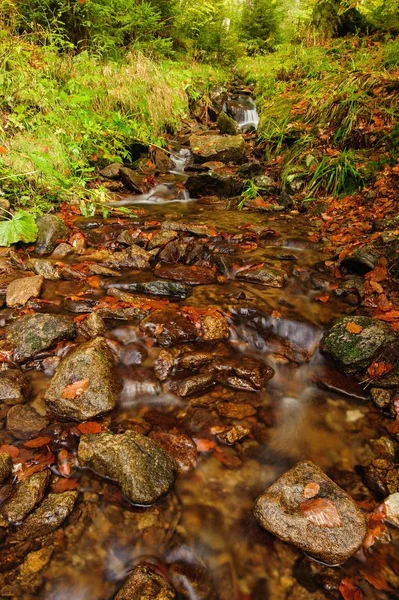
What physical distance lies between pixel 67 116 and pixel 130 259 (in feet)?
11.9

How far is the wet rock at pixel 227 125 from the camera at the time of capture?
993 cm

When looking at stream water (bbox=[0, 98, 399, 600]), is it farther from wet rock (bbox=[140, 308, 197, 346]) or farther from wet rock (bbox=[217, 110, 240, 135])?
wet rock (bbox=[217, 110, 240, 135])

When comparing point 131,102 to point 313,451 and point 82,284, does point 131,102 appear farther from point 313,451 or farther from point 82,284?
point 313,451

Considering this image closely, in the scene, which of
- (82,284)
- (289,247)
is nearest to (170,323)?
(82,284)

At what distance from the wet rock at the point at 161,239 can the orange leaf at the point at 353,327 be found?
2.66m

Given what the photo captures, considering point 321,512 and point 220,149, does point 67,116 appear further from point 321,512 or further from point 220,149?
point 321,512

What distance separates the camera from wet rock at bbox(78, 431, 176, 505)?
2119 millimetres

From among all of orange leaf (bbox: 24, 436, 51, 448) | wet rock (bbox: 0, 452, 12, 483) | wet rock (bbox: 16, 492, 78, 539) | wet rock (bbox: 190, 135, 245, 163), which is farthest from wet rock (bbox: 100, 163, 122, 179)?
wet rock (bbox: 16, 492, 78, 539)

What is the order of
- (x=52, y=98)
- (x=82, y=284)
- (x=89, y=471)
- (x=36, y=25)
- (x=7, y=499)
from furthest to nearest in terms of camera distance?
A: (x=36, y=25) < (x=52, y=98) < (x=82, y=284) < (x=89, y=471) < (x=7, y=499)

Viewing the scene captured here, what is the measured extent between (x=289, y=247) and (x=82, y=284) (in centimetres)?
296

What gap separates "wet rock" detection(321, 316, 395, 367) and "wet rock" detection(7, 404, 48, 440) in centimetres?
248

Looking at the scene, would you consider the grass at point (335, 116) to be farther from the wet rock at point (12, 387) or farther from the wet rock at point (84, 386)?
the wet rock at point (12, 387)

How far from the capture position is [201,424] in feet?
8.72

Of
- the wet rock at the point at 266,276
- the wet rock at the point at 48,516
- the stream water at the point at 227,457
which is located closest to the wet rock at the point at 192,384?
the stream water at the point at 227,457
